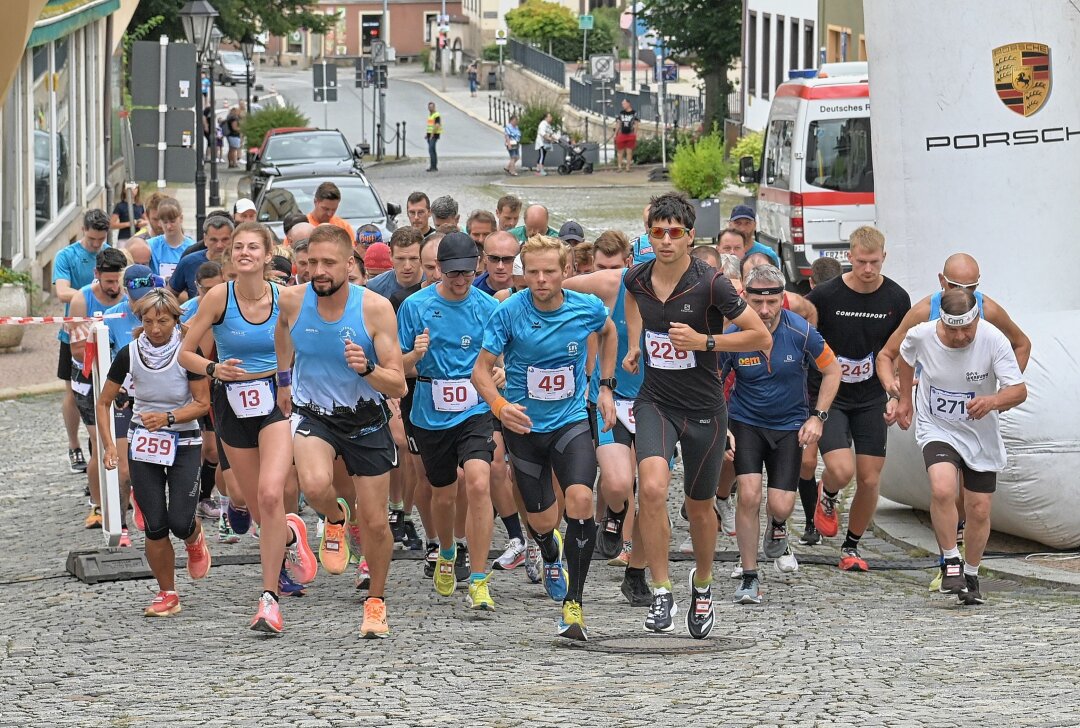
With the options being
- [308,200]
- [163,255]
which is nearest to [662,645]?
[163,255]

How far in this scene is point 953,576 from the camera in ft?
32.6

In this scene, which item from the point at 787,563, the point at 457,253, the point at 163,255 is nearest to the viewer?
the point at 457,253

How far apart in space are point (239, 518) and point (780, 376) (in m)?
3.36

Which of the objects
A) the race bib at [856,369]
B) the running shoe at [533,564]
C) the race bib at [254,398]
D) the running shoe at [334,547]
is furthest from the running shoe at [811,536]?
the race bib at [254,398]

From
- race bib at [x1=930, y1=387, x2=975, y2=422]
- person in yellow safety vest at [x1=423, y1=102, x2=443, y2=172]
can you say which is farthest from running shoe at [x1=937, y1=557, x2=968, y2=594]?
person in yellow safety vest at [x1=423, y1=102, x2=443, y2=172]

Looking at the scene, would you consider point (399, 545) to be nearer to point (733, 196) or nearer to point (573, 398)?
point (573, 398)

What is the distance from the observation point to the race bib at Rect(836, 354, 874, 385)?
11.0 m

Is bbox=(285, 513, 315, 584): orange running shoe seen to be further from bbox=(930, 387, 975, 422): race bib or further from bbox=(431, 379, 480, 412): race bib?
bbox=(930, 387, 975, 422): race bib

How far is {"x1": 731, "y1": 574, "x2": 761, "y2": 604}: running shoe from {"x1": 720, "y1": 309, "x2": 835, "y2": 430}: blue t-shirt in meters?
0.85

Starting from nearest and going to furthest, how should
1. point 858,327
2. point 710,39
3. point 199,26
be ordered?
point 858,327
point 199,26
point 710,39

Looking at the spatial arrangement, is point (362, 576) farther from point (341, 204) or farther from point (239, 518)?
point (341, 204)

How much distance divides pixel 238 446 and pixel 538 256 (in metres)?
1.88

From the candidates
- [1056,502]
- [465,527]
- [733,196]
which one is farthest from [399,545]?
[733,196]

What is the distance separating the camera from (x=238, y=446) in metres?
9.53
